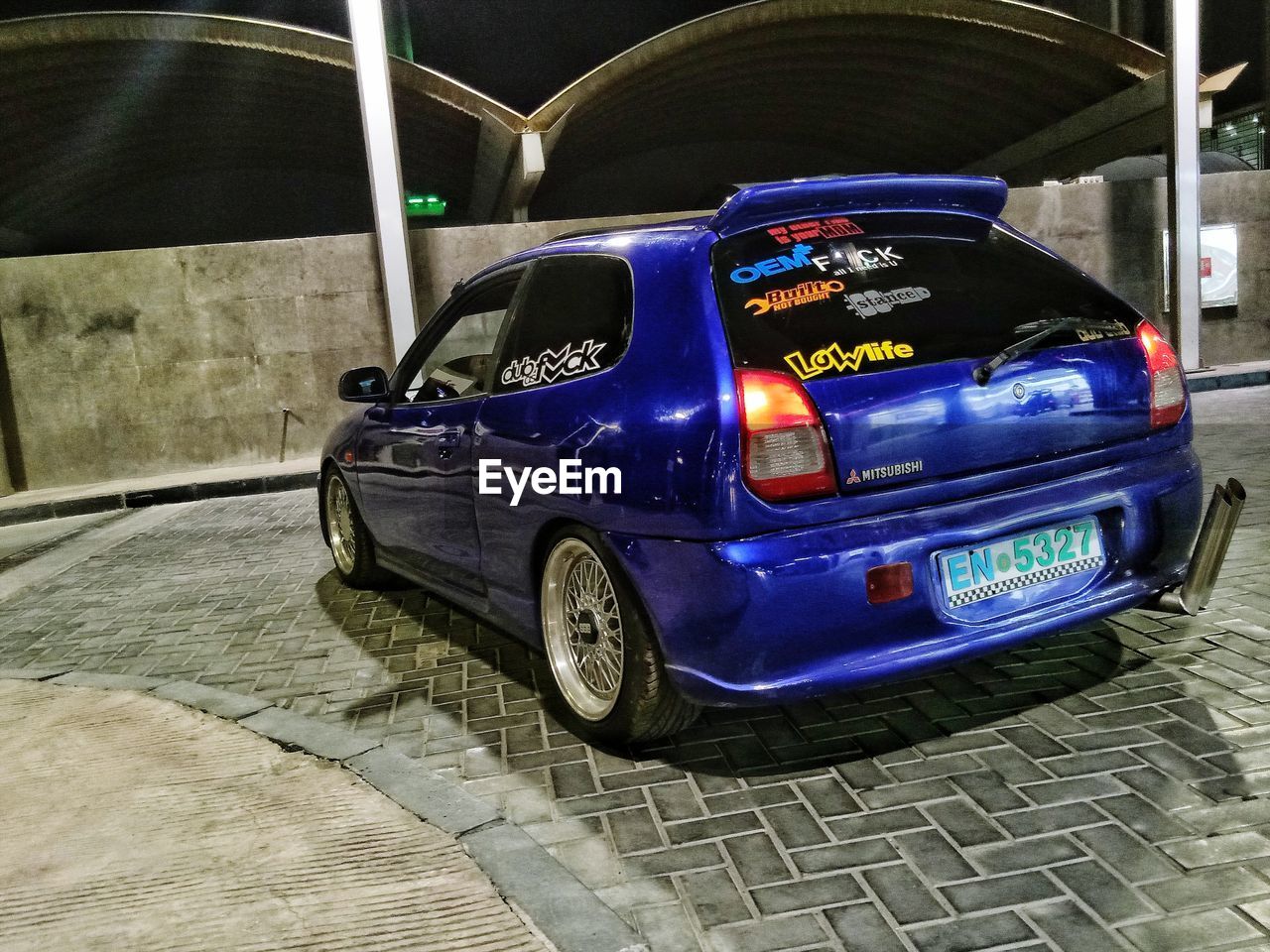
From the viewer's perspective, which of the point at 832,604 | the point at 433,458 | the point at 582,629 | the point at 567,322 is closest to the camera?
the point at 832,604

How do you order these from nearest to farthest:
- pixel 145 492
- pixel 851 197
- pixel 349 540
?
pixel 851 197, pixel 349 540, pixel 145 492

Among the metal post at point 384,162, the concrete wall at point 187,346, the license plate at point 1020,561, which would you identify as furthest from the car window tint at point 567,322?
the concrete wall at point 187,346

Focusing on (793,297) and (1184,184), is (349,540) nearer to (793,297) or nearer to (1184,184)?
(793,297)

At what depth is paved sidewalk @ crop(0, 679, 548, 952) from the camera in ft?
7.87

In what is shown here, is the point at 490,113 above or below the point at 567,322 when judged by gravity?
above

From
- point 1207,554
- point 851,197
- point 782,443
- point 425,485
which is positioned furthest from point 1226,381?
point 782,443

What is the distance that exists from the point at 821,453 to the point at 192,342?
1026cm

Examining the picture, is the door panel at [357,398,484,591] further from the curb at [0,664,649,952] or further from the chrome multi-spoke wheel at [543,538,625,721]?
the curb at [0,664,649,952]

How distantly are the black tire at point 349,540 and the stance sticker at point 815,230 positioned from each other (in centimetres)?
310

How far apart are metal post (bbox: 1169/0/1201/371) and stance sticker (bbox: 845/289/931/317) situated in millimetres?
11083

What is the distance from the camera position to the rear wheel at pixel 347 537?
5.46 meters

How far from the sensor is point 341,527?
18.9ft

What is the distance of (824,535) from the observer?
8.86ft

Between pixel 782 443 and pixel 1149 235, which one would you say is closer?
pixel 782 443
